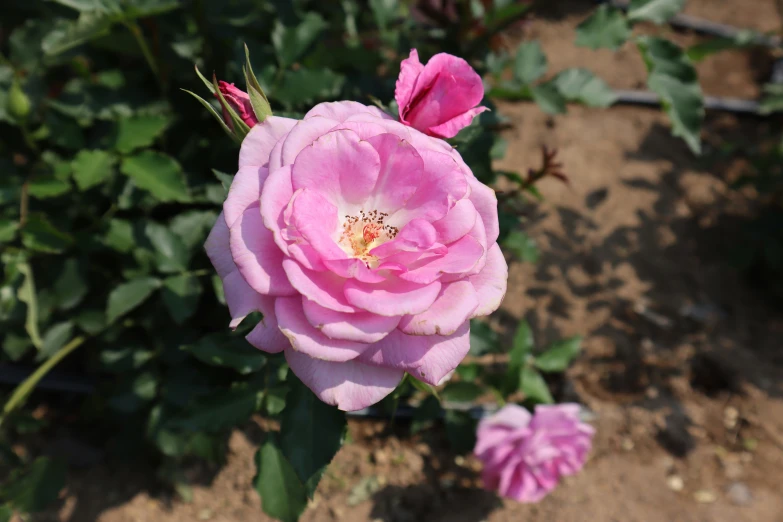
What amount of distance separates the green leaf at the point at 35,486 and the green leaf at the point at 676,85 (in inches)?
75.2

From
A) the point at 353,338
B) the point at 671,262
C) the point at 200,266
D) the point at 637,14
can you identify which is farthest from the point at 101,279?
the point at 671,262

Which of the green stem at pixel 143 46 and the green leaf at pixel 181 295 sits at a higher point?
the green stem at pixel 143 46

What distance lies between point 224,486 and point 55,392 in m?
0.78

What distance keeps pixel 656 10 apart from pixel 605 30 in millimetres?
142

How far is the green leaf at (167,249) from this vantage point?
153 cm

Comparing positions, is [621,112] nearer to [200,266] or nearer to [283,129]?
[200,266]

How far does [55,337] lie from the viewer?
5.68 ft

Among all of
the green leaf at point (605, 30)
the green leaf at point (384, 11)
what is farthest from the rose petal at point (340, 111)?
the green leaf at point (384, 11)

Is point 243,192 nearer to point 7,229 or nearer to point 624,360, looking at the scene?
point 7,229

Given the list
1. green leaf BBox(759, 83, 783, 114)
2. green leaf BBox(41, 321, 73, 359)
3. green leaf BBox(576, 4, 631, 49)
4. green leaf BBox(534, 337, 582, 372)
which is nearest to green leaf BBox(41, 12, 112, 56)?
green leaf BBox(41, 321, 73, 359)

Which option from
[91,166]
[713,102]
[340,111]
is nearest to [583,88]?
[340,111]

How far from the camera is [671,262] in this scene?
2879mm

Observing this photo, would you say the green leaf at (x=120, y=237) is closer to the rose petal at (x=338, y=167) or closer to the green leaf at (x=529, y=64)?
the rose petal at (x=338, y=167)

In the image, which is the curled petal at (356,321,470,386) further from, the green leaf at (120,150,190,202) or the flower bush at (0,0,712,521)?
the green leaf at (120,150,190,202)
